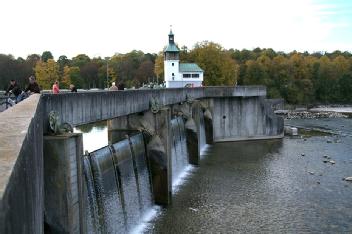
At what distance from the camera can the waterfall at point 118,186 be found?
67.6ft

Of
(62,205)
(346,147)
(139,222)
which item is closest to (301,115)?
(346,147)

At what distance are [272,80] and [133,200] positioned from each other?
342 ft

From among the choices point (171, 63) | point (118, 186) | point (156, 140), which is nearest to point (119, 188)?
point (118, 186)

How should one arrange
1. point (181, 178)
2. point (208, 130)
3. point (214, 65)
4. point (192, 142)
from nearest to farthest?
point (181, 178) < point (192, 142) < point (208, 130) < point (214, 65)

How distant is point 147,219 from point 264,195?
9599mm

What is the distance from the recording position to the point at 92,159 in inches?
830

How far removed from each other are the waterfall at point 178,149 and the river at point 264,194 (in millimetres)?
1161

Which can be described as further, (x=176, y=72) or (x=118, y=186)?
(x=176, y=72)

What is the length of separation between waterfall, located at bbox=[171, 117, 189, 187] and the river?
1161mm

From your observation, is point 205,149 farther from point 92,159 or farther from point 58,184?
point 58,184

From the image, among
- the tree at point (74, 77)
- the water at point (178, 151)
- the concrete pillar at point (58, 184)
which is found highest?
the tree at point (74, 77)

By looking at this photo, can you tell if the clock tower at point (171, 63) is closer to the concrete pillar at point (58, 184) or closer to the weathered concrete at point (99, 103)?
the weathered concrete at point (99, 103)

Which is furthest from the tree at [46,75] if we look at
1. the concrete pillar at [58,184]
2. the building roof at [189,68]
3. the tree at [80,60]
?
the concrete pillar at [58,184]

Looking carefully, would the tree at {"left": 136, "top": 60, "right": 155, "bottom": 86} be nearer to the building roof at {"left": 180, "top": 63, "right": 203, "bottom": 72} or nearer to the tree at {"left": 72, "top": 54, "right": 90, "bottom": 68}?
the tree at {"left": 72, "top": 54, "right": 90, "bottom": 68}
